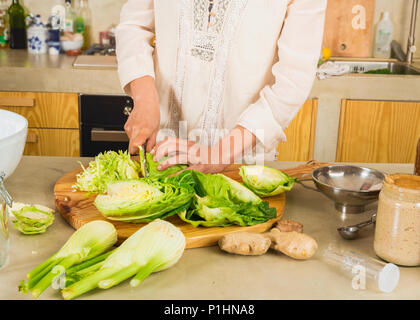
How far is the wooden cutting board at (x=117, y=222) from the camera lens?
1.09 metres

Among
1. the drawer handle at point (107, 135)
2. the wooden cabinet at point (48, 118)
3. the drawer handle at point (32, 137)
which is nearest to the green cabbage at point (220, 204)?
the drawer handle at point (107, 135)

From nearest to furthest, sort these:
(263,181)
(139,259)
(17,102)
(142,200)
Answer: (139,259)
(142,200)
(263,181)
(17,102)

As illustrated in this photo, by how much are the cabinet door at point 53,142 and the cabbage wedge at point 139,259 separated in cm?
207

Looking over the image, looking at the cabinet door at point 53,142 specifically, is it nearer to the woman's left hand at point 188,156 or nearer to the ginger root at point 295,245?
the woman's left hand at point 188,156

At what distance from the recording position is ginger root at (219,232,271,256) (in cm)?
103

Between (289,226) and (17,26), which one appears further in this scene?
(17,26)

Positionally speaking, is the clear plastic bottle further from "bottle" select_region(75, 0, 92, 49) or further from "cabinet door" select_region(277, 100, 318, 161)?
"bottle" select_region(75, 0, 92, 49)

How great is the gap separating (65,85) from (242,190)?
1.94 m

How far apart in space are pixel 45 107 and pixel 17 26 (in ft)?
2.61

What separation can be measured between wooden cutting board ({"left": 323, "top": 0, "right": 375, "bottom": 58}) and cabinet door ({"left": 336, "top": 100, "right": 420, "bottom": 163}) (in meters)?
0.55

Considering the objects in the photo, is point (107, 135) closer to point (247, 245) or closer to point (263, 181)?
point (263, 181)

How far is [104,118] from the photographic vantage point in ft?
9.54

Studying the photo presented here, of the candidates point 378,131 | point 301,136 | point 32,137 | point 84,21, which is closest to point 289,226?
point 301,136
